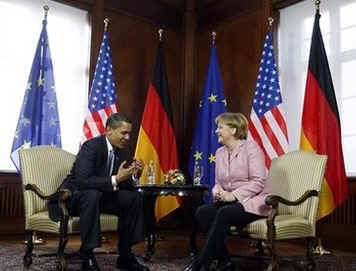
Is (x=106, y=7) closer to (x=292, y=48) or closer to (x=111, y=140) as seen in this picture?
(x=292, y=48)

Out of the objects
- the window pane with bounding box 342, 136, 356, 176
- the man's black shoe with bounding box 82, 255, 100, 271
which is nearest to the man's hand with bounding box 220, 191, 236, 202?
the man's black shoe with bounding box 82, 255, 100, 271

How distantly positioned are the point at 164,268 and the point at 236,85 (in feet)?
8.98

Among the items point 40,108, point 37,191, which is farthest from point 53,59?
point 37,191

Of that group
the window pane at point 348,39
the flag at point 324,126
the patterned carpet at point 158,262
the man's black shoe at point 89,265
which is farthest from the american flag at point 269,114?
the man's black shoe at point 89,265

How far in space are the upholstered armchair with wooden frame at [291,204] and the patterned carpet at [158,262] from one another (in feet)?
0.49

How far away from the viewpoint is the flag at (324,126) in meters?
3.74

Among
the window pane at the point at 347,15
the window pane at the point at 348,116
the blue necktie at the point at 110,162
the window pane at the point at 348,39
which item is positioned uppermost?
the window pane at the point at 347,15

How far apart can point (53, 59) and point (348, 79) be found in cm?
304

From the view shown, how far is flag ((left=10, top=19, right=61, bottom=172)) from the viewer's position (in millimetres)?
4133

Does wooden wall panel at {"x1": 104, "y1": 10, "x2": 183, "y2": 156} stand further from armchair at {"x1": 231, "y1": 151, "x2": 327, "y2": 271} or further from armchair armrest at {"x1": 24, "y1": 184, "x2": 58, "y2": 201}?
armchair at {"x1": 231, "y1": 151, "x2": 327, "y2": 271}

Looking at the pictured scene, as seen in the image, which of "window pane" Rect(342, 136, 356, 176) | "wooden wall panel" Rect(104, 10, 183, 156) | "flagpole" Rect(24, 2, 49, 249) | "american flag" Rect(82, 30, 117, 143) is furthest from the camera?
"wooden wall panel" Rect(104, 10, 183, 156)

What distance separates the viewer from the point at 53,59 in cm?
472

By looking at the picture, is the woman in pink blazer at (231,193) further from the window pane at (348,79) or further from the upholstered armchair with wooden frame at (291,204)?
the window pane at (348,79)

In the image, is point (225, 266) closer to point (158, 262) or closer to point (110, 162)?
point (158, 262)
